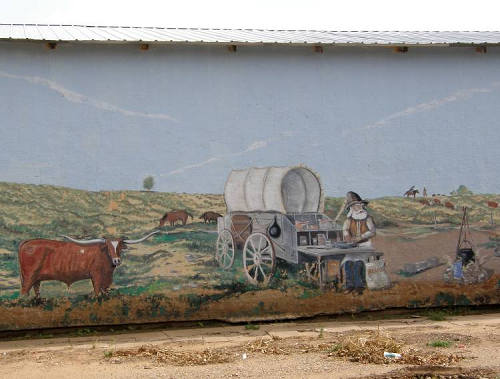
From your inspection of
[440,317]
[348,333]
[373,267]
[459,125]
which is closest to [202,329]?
[348,333]

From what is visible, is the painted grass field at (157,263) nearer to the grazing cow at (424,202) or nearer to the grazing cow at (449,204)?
the grazing cow at (424,202)

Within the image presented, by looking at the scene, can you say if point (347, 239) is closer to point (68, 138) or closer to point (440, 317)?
point (440, 317)

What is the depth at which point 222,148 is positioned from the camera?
1267 centimetres

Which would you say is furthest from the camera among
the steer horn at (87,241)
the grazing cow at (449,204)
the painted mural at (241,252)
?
the grazing cow at (449,204)

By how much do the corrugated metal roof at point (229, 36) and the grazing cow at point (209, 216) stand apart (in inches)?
118

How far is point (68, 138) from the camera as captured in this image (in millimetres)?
12062

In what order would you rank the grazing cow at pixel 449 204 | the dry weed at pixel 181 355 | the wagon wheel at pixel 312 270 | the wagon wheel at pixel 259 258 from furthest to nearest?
the grazing cow at pixel 449 204 < the wagon wheel at pixel 312 270 < the wagon wheel at pixel 259 258 < the dry weed at pixel 181 355

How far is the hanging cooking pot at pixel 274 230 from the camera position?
12578 millimetres

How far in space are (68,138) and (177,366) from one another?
474 cm

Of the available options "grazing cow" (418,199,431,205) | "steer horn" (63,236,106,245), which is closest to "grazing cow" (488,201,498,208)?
"grazing cow" (418,199,431,205)

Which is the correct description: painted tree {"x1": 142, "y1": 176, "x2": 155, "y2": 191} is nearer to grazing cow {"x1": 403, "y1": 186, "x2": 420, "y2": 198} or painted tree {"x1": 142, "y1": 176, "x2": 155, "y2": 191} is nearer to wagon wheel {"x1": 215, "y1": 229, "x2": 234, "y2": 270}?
wagon wheel {"x1": 215, "y1": 229, "x2": 234, "y2": 270}

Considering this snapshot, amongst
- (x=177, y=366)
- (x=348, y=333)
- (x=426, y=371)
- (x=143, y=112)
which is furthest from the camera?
(x=143, y=112)

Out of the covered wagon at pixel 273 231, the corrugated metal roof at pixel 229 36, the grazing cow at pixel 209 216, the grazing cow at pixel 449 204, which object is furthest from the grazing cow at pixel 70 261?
the grazing cow at pixel 449 204

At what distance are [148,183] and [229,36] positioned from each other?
3.28 m
